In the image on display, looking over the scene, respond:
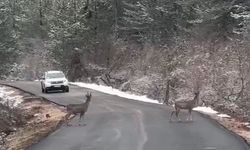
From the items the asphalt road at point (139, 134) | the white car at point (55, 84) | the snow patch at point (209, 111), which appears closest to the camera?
the asphalt road at point (139, 134)

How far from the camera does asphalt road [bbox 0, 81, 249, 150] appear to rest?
15.2m

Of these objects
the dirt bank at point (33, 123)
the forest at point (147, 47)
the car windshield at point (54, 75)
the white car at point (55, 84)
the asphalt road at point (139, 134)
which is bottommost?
the dirt bank at point (33, 123)

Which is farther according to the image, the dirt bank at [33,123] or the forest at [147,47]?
the forest at [147,47]

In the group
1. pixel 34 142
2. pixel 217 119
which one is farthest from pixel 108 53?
pixel 34 142

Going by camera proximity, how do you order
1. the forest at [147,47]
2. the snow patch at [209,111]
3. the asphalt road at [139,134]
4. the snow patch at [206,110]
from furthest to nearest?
the forest at [147,47] < the snow patch at [206,110] < the snow patch at [209,111] < the asphalt road at [139,134]

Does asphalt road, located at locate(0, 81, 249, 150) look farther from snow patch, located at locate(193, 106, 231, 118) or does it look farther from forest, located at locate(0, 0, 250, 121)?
forest, located at locate(0, 0, 250, 121)

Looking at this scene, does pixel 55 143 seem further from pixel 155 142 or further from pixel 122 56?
pixel 122 56

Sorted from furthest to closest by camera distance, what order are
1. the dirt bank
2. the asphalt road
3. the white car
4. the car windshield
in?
the car windshield < the white car < the dirt bank < the asphalt road

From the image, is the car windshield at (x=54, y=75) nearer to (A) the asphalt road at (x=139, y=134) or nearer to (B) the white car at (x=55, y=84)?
(B) the white car at (x=55, y=84)

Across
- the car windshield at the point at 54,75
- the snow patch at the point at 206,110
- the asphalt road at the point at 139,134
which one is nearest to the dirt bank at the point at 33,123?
the asphalt road at the point at 139,134

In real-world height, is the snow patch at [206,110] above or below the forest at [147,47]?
below

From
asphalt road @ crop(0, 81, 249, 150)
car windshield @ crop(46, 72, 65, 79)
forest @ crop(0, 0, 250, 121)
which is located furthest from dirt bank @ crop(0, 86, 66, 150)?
car windshield @ crop(46, 72, 65, 79)

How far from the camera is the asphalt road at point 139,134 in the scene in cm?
1521

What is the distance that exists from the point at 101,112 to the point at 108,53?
28.7m
